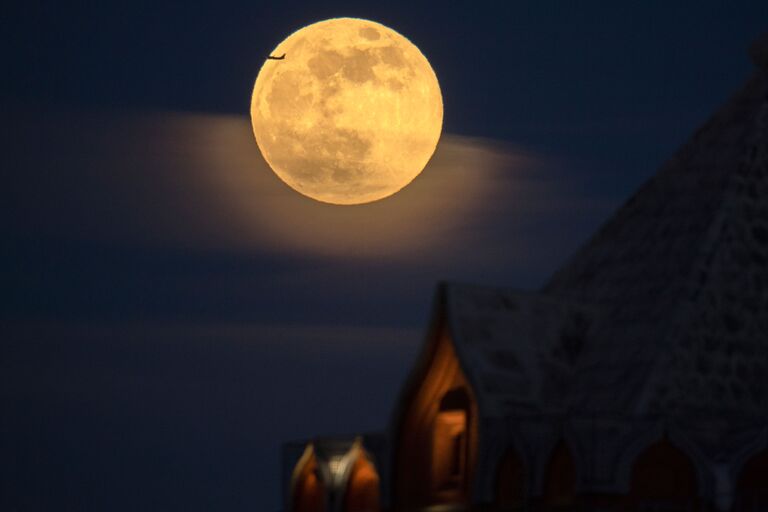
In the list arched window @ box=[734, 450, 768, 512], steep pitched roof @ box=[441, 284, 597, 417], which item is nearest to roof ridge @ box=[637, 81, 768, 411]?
steep pitched roof @ box=[441, 284, 597, 417]

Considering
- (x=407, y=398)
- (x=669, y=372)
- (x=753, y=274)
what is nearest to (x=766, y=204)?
(x=753, y=274)

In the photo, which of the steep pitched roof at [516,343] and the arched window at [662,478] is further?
the steep pitched roof at [516,343]

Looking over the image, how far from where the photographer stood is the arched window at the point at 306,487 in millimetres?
48562

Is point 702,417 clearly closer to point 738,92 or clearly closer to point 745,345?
point 745,345

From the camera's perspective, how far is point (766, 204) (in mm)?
46344

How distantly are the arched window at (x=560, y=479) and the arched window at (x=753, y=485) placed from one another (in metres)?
2.95

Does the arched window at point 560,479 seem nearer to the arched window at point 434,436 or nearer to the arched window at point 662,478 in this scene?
the arched window at point 662,478

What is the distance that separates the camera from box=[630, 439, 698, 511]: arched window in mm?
41219

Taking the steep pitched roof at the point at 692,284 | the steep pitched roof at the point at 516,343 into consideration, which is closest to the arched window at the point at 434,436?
the steep pitched roof at the point at 516,343

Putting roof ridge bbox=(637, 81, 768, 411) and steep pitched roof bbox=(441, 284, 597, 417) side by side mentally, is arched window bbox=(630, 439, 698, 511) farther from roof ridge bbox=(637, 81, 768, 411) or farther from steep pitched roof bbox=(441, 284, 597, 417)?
steep pitched roof bbox=(441, 284, 597, 417)

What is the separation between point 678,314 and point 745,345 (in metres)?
1.46

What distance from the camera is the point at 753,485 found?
136 ft

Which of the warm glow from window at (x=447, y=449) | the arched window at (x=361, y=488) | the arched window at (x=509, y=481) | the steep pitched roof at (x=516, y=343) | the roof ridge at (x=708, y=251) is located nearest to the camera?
the arched window at (x=509, y=481)

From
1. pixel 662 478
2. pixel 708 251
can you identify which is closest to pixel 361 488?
pixel 662 478
